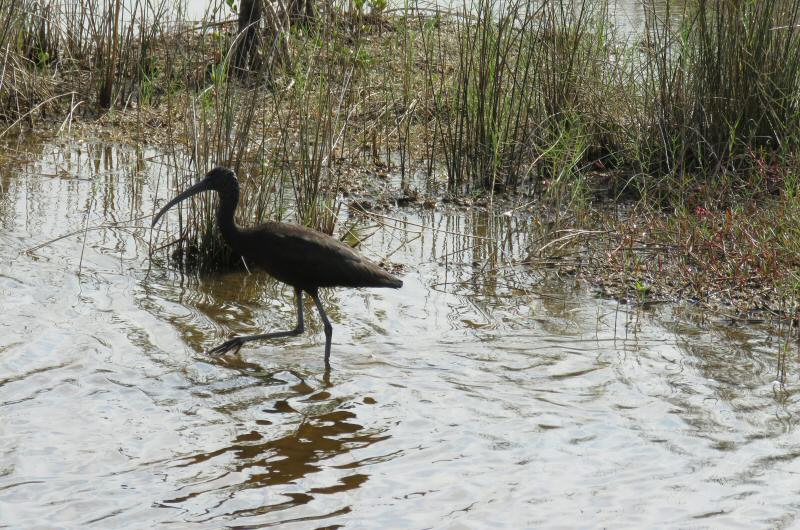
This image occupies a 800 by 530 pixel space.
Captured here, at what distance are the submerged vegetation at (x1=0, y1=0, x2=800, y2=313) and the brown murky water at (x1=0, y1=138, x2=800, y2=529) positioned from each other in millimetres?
616

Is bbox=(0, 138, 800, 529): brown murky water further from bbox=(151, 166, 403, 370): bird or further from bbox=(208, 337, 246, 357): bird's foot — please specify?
bbox=(151, 166, 403, 370): bird

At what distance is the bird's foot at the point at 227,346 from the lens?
5.76m

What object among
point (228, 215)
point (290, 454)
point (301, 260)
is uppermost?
point (228, 215)

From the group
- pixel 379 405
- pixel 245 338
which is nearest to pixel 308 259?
pixel 245 338

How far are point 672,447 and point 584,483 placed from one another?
0.54 metres

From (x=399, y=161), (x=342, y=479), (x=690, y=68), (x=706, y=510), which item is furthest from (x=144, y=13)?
(x=706, y=510)

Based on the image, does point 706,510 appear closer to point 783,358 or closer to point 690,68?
point 783,358

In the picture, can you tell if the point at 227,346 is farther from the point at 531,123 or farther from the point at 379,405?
the point at 531,123

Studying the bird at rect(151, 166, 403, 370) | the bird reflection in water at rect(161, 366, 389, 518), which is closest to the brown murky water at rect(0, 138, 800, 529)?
the bird reflection in water at rect(161, 366, 389, 518)

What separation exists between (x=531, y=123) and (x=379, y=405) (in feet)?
13.4

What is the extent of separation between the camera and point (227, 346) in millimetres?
5773

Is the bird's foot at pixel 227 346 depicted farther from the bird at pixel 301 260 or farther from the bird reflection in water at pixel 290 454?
the bird reflection in water at pixel 290 454

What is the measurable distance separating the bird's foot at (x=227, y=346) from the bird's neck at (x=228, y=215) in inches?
27.2

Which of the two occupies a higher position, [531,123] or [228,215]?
[531,123]
